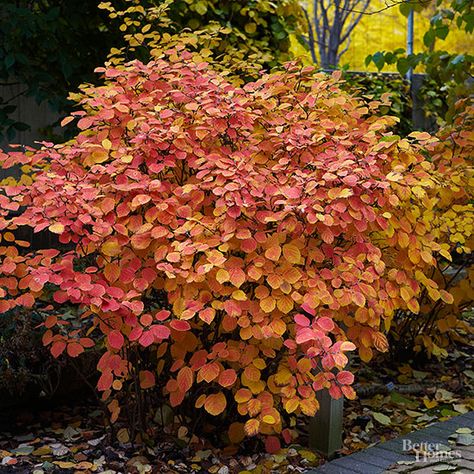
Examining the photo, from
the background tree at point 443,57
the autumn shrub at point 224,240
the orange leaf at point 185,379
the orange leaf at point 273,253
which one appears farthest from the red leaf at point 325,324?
the background tree at point 443,57

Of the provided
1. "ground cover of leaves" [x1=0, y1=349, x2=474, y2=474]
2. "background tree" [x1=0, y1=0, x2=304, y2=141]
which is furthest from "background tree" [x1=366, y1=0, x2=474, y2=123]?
"ground cover of leaves" [x1=0, y1=349, x2=474, y2=474]

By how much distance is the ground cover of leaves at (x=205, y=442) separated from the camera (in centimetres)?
307

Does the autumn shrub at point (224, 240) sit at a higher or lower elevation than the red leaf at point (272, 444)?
higher

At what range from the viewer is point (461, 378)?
4.32 m

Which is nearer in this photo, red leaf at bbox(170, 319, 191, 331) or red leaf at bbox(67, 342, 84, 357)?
red leaf at bbox(170, 319, 191, 331)

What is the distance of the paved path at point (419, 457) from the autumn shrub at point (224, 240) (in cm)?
31

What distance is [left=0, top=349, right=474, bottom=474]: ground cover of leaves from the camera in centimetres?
307

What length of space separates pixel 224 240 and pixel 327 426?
1.01m

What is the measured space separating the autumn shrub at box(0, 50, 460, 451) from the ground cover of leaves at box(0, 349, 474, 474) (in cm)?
12

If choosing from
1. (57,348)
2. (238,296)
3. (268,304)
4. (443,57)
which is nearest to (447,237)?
(443,57)

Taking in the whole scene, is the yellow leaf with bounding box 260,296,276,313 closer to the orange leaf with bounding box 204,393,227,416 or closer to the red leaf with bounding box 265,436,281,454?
the orange leaf with bounding box 204,393,227,416

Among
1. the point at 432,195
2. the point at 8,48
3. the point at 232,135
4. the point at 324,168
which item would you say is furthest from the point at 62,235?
the point at 8,48

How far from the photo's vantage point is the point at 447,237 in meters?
4.11

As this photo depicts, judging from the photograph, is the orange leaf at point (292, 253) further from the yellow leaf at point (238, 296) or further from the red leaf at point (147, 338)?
the red leaf at point (147, 338)
